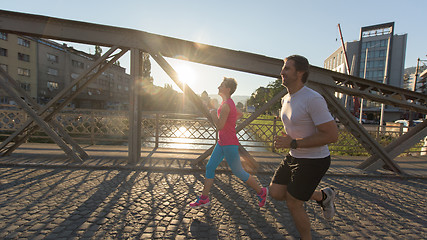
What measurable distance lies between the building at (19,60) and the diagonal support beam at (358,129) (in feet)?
133

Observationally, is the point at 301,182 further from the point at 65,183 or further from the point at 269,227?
the point at 65,183

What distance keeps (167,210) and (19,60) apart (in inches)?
1740

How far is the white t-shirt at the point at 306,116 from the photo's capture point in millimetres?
1853

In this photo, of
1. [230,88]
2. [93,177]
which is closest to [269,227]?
[230,88]

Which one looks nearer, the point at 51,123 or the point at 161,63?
the point at 161,63

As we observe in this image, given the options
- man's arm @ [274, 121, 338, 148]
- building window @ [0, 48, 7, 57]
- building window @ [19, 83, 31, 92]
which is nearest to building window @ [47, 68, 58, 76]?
building window @ [19, 83, 31, 92]

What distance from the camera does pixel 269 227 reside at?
2756 mm

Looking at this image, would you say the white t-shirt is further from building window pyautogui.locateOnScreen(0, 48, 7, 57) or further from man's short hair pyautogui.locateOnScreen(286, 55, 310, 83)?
building window pyautogui.locateOnScreen(0, 48, 7, 57)

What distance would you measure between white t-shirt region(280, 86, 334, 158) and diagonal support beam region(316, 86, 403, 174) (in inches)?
155

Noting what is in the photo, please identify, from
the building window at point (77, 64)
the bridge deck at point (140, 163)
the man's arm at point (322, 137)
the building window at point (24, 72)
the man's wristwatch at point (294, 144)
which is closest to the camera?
the man's arm at point (322, 137)

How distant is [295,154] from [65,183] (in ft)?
13.6

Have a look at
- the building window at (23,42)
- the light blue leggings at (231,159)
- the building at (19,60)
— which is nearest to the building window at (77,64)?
the building at (19,60)

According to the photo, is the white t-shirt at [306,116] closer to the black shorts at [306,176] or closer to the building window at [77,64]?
the black shorts at [306,176]

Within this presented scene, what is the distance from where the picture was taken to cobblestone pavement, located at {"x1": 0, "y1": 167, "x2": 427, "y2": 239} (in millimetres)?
2562
